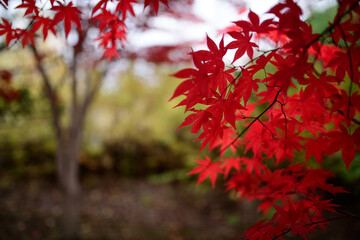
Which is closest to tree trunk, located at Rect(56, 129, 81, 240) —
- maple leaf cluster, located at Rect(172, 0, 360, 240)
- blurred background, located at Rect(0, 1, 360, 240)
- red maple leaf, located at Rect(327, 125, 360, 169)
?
blurred background, located at Rect(0, 1, 360, 240)

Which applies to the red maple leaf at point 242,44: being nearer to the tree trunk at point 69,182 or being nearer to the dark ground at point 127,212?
the tree trunk at point 69,182

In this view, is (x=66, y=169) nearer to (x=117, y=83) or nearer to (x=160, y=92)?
(x=117, y=83)

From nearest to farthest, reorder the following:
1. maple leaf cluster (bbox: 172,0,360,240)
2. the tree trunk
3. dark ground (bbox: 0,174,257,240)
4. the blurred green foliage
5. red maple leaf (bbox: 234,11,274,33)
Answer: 1. maple leaf cluster (bbox: 172,0,360,240)
2. red maple leaf (bbox: 234,11,274,33)
3. the tree trunk
4. dark ground (bbox: 0,174,257,240)
5. the blurred green foliage

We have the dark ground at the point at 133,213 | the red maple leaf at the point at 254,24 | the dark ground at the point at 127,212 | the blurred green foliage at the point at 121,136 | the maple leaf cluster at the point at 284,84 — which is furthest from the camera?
the blurred green foliage at the point at 121,136

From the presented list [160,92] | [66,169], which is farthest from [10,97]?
[160,92]

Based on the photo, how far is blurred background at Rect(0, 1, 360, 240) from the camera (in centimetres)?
404

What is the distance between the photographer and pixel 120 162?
815 cm

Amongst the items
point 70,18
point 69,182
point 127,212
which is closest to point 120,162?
point 127,212

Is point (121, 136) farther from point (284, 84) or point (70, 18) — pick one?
point (284, 84)

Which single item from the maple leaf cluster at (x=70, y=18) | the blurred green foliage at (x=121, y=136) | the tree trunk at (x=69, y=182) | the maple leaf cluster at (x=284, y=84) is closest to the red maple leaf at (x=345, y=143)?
the maple leaf cluster at (x=284, y=84)

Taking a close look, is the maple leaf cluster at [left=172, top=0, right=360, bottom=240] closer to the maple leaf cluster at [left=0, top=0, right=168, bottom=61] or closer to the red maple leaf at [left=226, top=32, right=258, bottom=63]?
the red maple leaf at [left=226, top=32, right=258, bottom=63]

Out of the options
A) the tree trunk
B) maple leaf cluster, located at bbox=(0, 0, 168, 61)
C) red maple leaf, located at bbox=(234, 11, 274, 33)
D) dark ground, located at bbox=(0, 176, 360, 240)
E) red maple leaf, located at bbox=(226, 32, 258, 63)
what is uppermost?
maple leaf cluster, located at bbox=(0, 0, 168, 61)

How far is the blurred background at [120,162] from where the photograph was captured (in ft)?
13.3

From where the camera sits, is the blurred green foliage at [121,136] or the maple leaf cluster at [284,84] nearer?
the maple leaf cluster at [284,84]
